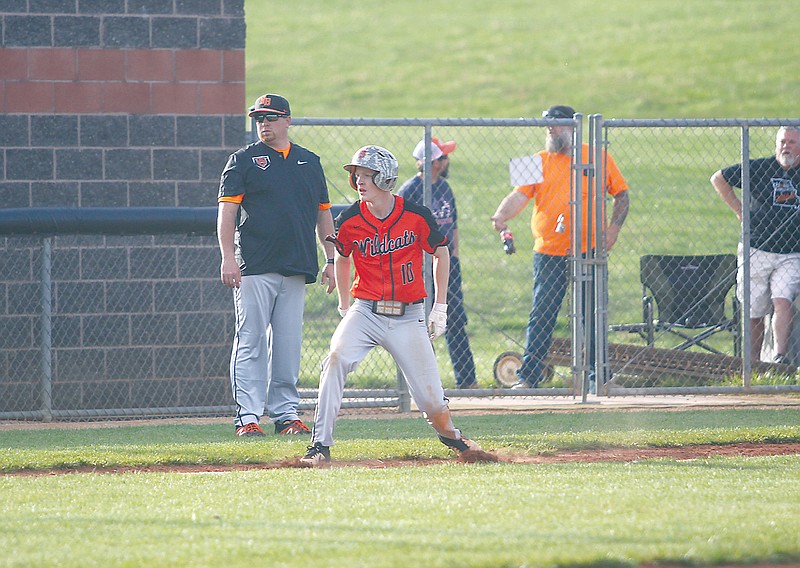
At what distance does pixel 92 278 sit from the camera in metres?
9.93

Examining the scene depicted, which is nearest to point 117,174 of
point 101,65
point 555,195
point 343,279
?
point 101,65

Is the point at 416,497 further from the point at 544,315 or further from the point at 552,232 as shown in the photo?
the point at 552,232

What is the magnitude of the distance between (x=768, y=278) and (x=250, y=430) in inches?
184

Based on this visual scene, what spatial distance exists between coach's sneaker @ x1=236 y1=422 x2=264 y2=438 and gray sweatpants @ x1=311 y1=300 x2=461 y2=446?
3.99 ft

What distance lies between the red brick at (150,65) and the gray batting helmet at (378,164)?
3337 millimetres

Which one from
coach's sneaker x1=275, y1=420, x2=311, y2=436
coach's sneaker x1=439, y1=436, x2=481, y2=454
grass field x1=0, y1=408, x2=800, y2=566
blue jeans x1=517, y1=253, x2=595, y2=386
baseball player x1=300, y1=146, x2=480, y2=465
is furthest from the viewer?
blue jeans x1=517, y1=253, x2=595, y2=386

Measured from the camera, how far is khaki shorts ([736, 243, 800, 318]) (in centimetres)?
1055

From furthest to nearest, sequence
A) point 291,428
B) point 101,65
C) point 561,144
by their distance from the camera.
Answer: point 561,144
point 101,65
point 291,428

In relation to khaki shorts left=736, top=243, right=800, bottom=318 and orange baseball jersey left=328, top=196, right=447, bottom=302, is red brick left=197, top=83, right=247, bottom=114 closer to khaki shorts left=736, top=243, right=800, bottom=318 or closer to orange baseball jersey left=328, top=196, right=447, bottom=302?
orange baseball jersey left=328, top=196, right=447, bottom=302

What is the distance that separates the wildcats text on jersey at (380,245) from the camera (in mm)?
7340

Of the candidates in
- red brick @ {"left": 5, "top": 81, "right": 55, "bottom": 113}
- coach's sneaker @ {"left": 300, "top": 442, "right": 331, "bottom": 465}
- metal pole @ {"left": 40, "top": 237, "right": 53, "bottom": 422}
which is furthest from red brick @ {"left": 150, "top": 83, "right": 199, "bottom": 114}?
coach's sneaker @ {"left": 300, "top": 442, "right": 331, "bottom": 465}

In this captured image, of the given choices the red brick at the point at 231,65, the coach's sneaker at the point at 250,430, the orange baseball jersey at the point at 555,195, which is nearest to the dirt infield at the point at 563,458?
the coach's sneaker at the point at 250,430

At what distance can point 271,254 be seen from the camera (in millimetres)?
8516

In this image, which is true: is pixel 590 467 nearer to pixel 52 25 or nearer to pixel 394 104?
pixel 52 25
